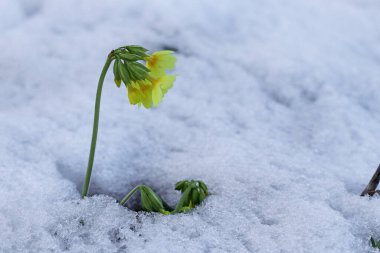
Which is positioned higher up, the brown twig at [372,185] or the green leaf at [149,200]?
the brown twig at [372,185]

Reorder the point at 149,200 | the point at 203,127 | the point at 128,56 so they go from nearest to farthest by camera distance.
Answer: the point at 128,56 → the point at 149,200 → the point at 203,127

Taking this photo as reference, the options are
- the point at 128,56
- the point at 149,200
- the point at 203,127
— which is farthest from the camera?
the point at 203,127

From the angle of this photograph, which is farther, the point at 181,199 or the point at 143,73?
the point at 181,199

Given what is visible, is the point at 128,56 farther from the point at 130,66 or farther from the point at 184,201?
the point at 184,201

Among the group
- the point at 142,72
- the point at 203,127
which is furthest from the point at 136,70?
the point at 203,127

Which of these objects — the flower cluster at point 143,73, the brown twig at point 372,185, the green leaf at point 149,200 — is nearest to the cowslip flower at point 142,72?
the flower cluster at point 143,73

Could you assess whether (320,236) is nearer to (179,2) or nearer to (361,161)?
(361,161)

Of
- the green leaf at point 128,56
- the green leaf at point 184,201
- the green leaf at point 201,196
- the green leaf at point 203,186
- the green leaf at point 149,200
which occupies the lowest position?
the green leaf at point 149,200

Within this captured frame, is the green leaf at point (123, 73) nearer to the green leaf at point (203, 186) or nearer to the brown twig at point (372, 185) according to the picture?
the green leaf at point (203, 186)
